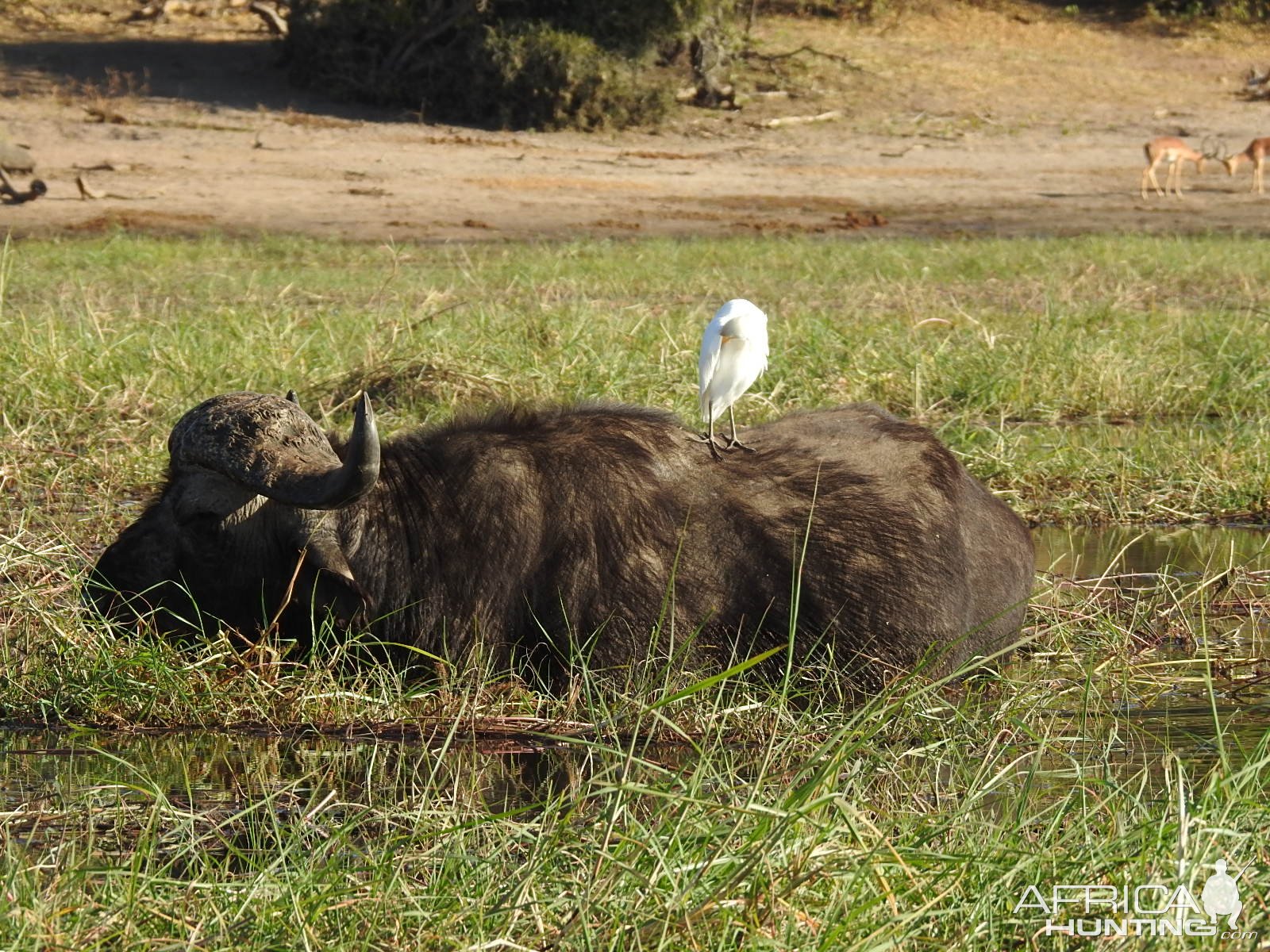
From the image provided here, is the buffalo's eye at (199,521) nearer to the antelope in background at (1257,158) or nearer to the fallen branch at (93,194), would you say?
the fallen branch at (93,194)

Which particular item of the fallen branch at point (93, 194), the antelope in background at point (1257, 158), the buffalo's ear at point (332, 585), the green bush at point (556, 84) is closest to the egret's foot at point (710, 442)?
the buffalo's ear at point (332, 585)

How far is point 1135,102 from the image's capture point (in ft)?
97.4

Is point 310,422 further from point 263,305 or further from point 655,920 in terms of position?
point 263,305

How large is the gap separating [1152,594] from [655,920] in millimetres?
3454

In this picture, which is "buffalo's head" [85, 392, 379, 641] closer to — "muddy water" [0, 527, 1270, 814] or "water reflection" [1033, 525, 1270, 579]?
"muddy water" [0, 527, 1270, 814]

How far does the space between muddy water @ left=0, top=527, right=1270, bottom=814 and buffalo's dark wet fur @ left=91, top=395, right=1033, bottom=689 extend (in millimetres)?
393

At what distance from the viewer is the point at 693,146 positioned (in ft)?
83.8

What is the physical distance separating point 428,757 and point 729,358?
5.75ft

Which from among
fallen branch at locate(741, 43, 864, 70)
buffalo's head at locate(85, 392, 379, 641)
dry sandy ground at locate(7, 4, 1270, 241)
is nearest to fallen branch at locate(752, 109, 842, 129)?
dry sandy ground at locate(7, 4, 1270, 241)

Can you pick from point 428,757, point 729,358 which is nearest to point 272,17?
point 729,358

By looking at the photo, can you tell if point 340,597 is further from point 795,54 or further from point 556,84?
point 795,54

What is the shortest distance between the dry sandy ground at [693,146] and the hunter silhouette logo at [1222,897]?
16.1 meters

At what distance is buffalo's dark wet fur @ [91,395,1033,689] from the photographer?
4633 millimetres

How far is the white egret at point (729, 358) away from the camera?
16.8 feet
